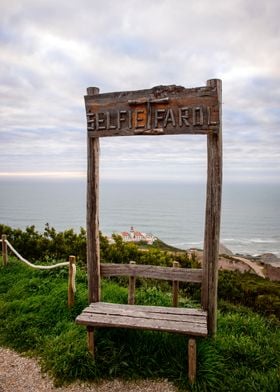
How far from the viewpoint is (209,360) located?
4.14m

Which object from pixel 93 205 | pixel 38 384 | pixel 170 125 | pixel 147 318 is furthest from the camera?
pixel 93 205

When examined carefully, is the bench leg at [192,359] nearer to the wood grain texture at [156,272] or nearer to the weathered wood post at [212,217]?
the weathered wood post at [212,217]

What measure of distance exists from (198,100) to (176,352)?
135 inches

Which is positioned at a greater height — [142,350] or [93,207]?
[93,207]

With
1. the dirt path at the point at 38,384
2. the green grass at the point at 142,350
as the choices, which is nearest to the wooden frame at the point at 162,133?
the green grass at the point at 142,350

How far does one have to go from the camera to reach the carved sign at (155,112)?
4.27 m

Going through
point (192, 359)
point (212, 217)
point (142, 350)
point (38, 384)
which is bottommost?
point (38, 384)

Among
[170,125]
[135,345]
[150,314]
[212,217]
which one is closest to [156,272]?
[150,314]

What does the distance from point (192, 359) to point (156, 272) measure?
139 centimetres

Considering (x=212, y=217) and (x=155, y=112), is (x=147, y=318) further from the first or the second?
(x=155, y=112)

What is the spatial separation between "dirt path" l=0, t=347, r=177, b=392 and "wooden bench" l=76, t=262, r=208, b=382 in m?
0.44

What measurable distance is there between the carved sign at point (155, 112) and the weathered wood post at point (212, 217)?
0.11m

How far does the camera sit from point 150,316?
4.39 m

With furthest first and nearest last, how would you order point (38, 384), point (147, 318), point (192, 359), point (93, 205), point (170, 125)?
point (93, 205) → point (170, 125) → point (147, 318) → point (38, 384) → point (192, 359)
